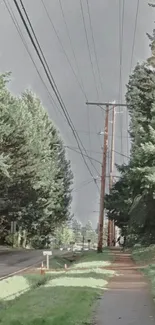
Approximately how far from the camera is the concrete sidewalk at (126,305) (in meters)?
11.2

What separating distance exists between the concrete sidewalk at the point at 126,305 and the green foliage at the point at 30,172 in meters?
21.7

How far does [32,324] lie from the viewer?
9.84 m

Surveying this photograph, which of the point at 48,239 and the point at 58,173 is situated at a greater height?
the point at 58,173

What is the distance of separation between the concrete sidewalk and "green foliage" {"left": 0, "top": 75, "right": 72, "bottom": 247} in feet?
71.1

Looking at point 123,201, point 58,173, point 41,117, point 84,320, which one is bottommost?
point 84,320

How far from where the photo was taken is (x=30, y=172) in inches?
1943

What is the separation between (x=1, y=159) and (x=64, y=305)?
26.3 metres

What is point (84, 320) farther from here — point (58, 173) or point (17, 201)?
point (58, 173)

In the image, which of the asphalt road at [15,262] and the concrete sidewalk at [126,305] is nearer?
the concrete sidewalk at [126,305]

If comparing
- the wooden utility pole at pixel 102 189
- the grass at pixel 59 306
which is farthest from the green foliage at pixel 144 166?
the grass at pixel 59 306

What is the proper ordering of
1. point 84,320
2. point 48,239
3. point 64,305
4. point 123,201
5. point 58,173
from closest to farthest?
point 84,320 < point 64,305 < point 123,201 < point 58,173 < point 48,239

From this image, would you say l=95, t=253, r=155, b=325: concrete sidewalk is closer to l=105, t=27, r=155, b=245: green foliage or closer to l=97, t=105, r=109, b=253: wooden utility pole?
l=105, t=27, r=155, b=245: green foliage

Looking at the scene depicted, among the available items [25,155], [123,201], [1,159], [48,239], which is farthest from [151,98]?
[48,239]

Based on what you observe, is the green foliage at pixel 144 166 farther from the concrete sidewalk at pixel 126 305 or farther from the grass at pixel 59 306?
the grass at pixel 59 306
